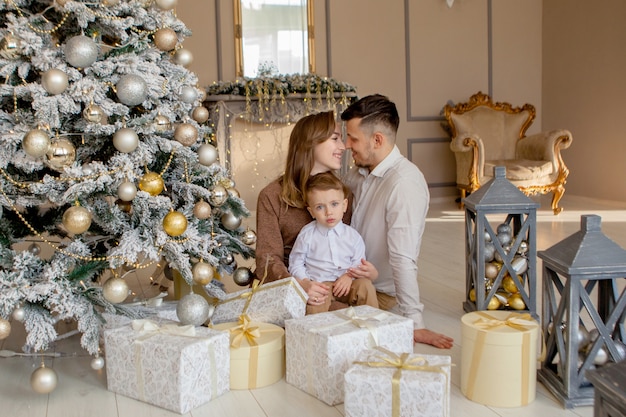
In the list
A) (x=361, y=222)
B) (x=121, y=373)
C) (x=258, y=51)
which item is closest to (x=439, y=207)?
(x=258, y=51)

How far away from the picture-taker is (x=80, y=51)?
1.93 m

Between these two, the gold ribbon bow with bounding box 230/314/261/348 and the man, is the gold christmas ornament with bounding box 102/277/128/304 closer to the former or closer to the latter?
the gold ribbon bow with bounding box 230/314/261/348

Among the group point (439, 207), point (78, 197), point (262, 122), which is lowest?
point (439, 207)

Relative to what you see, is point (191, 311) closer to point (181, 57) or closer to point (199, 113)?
point (199, 113)

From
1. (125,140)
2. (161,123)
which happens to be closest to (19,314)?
(125,140)

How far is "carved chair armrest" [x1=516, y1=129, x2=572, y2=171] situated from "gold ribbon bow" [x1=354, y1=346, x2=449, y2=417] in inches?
187

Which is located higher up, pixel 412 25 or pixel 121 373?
pixel 412 25

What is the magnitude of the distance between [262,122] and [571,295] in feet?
15.5

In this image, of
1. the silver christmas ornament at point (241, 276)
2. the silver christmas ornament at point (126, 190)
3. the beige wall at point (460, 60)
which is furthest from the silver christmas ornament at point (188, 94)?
the beige wall at point (460, 60)

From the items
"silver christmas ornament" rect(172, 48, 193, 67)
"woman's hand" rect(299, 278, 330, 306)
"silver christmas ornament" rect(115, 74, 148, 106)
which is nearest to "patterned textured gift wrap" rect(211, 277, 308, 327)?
"woman's hand" rect(299, 278, 330, 306)

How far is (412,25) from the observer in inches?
267

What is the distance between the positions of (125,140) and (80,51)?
0.30m

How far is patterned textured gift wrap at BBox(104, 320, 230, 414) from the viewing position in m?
1.69

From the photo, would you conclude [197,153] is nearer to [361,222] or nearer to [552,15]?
[361,222]
